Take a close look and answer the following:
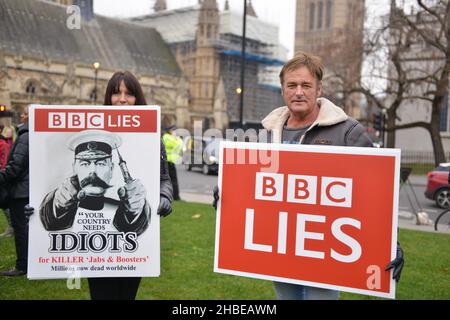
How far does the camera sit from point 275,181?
3189 millimetres

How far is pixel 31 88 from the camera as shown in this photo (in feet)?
179

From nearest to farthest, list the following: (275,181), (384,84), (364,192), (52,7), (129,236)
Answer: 1. (364,192)
2. (275,181)
3. (129,236)
4. (384,84)
5. (52,7)

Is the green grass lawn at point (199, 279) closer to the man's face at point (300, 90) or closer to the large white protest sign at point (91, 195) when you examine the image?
the large white protest sign at point (91, 195)

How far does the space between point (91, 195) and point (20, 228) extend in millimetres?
2844

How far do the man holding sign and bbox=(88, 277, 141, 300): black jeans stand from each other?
0.91 metres

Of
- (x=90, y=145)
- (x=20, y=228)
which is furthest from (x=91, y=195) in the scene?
(x=20, y=228)

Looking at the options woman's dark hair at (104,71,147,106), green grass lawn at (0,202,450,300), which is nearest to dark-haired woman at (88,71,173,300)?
woman's dark hair at (104,71,147,106)

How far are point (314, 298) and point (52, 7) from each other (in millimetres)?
64813

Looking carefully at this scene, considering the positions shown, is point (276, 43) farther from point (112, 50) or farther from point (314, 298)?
point (314, 298)

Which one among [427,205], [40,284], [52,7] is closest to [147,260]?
[40,284]

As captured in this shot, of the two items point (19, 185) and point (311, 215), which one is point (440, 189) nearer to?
point (19, 185)

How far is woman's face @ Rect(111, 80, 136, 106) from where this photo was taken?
362cm

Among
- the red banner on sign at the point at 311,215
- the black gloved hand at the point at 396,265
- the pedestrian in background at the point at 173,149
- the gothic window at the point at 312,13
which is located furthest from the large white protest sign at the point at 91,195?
the gothic window at the point at 312,13

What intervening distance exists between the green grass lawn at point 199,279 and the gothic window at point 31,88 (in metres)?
50.6
